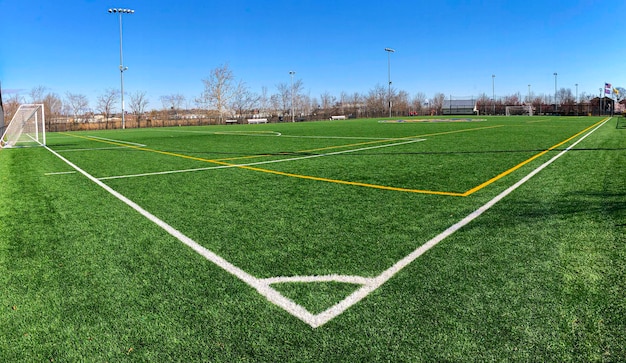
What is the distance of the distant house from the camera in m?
91.1

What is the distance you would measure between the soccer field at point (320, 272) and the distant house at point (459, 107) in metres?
89.8

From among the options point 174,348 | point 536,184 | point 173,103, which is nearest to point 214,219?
point 174,348

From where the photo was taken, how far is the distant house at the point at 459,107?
3588 inches

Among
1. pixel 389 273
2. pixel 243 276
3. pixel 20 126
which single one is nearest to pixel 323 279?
pixel 389 273

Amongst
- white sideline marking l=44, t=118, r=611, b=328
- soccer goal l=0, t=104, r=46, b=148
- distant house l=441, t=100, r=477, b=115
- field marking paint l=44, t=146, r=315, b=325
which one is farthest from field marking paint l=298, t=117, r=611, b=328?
distant house l=441, t=100, r=477, b=115

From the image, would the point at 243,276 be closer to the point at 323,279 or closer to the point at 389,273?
the point at 323,279

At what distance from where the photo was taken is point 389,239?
443 centimetres

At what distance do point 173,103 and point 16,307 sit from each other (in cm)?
10969

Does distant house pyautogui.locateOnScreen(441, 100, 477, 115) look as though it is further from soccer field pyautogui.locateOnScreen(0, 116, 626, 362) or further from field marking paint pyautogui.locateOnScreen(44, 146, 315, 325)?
field marking paint pyautogui.locateOnScreen(44, 146, 315, 325)

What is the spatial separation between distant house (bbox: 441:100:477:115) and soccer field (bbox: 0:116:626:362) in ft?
295

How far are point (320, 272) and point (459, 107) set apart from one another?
97.4m

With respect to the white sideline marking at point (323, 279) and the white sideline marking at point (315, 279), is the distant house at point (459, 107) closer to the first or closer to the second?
the white sideline marking at point (315, 279)

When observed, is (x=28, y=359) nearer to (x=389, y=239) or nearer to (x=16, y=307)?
(x=16, y=307)

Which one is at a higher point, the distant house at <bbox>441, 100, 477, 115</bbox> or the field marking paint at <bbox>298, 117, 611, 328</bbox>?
the distant house at <bbox>441, 100, 477, 115</bbox>
